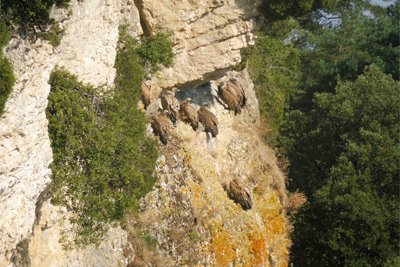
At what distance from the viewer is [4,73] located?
6824 mm

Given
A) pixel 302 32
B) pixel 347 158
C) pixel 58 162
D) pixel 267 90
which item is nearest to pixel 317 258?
pixel 347 158

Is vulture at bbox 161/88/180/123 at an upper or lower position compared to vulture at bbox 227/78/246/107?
upper

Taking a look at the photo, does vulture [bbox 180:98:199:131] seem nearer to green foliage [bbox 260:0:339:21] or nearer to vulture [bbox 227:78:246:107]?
vulture [bbox 227:78:246:107]

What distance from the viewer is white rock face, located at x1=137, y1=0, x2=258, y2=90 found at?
14.2m

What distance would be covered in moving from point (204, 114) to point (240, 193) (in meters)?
2.85

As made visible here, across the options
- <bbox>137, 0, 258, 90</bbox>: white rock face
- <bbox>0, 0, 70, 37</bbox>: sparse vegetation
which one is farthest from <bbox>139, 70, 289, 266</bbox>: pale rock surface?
<bbox>0, 0, 70, 37</bbox>: sparse vegetation

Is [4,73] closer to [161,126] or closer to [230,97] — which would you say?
[161,126]

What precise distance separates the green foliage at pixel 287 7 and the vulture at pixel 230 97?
351 centimetres

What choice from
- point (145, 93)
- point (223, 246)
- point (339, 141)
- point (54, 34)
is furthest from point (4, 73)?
point (339, 141)

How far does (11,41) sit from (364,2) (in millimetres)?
30484

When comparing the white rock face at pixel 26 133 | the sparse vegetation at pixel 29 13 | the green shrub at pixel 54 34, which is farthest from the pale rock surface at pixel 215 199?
the sparse vegetation at pixel 29 13

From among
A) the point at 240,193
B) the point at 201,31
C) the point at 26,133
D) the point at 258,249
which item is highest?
the point at 26,133

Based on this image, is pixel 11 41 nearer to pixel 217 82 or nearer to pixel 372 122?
pixel 217 82

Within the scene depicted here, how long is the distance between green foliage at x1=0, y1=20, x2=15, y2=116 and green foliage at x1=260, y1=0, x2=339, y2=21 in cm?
912
